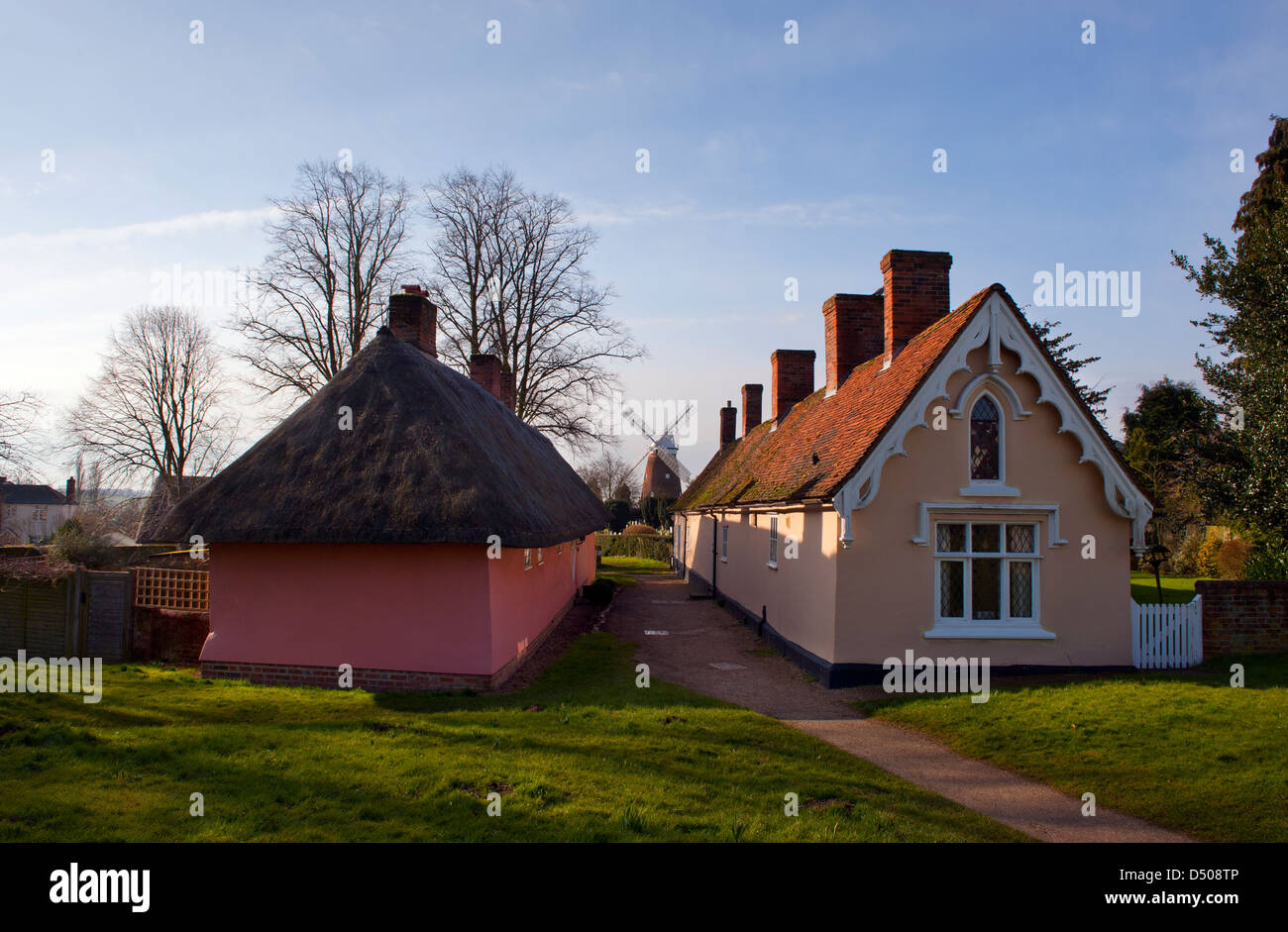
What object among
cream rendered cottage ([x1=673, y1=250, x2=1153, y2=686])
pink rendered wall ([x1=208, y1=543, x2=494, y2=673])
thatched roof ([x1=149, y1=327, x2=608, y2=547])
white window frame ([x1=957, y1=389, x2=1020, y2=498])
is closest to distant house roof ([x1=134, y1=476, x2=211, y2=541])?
thatched roof ([x1=149, y1=327, x2=608, y2=547])

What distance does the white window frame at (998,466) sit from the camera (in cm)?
1189

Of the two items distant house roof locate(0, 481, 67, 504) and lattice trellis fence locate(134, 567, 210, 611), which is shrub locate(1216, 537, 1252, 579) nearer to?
lattice trellis fence locate(134, 567, 210, 611)

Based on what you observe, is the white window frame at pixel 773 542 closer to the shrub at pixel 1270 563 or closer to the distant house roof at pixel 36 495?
the shrub at pixel 1270 563

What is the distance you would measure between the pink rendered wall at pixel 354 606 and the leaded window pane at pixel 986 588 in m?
7.67

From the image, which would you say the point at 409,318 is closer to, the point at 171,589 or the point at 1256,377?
the point at 171,589

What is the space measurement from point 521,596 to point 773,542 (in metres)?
6.00

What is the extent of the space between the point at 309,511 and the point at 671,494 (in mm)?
49706

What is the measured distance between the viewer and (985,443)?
12133 millimetres

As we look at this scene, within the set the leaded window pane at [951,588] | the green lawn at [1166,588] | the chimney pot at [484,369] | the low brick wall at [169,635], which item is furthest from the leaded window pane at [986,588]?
the chimney pot at [484,369]

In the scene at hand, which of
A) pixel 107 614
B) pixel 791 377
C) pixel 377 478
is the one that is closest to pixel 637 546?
pixel 791 377

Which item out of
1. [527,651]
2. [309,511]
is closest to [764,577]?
[527,651]

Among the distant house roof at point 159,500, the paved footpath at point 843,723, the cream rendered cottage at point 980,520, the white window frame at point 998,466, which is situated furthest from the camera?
the distant house roof at point 159,500

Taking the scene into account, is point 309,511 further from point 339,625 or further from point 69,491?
point 69,491

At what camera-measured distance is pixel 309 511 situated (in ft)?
36.2
